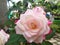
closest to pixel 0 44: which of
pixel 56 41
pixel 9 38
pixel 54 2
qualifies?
pixel 9 38

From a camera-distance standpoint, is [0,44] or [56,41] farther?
[56,41]

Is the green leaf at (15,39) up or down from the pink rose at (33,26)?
down

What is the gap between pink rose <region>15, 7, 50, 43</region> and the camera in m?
0.36

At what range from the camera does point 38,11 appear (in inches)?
15.1

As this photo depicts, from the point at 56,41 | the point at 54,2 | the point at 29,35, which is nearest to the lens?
the point at 29,35

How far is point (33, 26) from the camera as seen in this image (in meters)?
0.38

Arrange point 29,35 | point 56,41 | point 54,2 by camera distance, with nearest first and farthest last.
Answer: point 29,35, point 56,41, point 54,2

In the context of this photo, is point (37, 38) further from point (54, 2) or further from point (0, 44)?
point (54, 2)

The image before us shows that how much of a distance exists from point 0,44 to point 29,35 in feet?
0.27

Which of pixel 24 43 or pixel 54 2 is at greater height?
pixel 24 43

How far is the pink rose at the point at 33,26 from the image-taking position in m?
0.36

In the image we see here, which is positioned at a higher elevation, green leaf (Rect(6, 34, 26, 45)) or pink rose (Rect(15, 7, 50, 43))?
pink rose (Rect(15, 7, 50, 43))

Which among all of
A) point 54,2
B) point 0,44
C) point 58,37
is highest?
point 0,44

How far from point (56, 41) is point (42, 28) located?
117cm
